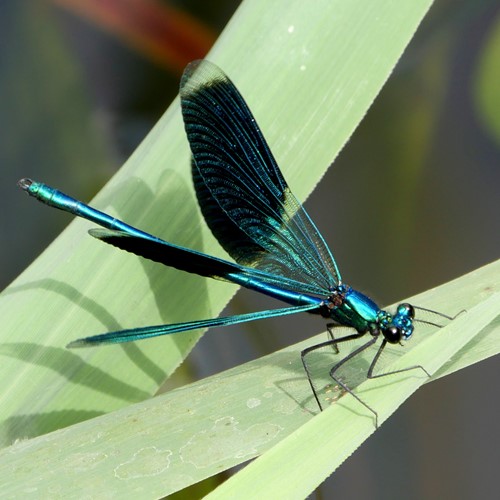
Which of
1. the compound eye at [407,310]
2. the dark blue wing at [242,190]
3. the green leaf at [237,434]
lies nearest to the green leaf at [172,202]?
the dark blue wing at [242,190]

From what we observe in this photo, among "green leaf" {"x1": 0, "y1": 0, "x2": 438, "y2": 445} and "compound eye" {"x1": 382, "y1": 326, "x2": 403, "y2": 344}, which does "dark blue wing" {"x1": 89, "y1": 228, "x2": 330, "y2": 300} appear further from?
"compound eye" {"x1": 382, "y1": 326, "x2": 403, "y2": 344}

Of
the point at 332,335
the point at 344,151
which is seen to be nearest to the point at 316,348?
the point at 332,335

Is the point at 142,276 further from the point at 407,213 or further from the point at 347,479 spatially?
the point at 407,213

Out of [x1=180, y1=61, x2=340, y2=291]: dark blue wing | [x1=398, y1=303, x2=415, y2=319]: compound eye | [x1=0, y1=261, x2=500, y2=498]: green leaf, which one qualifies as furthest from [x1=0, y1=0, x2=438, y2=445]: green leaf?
[x1=398, y1=303, x2=415, y2=319]: compound eye

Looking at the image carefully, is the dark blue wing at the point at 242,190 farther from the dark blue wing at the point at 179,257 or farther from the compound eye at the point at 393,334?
the compound eye at the point at 393,334

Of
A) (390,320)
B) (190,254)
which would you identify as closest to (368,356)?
(390,320)

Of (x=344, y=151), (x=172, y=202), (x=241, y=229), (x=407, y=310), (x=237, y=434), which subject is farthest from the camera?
(x=344, y=151)

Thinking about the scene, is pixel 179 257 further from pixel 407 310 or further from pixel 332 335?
pixel 407 310
